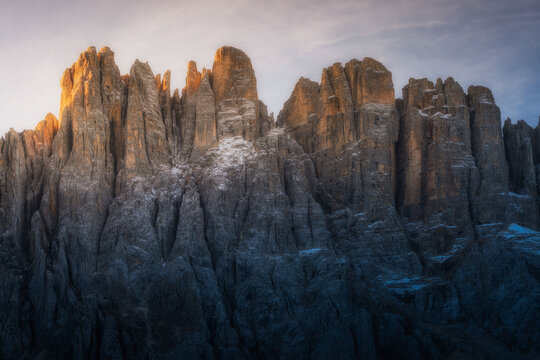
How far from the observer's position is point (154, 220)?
93.9 meters

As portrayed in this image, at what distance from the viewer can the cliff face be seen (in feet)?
276

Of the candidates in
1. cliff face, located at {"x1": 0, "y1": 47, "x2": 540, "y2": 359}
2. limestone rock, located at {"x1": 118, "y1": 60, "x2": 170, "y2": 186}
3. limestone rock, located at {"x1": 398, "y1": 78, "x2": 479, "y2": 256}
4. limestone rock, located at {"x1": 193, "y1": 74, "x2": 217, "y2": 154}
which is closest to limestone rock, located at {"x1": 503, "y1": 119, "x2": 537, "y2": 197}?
cliff face, located at {"x1": 0, "y1": 47, "x2": 540, "y2": 359}

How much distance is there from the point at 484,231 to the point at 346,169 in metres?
20.5

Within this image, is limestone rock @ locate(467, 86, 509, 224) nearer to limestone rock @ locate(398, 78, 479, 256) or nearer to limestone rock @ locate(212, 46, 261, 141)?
limestone rock @ locate(398, 78, 479, 256)

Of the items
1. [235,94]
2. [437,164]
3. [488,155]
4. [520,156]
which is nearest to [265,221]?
[235,94]

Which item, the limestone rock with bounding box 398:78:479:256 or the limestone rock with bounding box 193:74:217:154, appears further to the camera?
the limestone rock with bounding box 193:74:217:154

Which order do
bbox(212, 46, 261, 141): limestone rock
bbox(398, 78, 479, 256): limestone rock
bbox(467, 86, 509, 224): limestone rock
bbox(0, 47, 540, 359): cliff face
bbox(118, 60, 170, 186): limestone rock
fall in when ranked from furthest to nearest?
bbox(212, 46, 261, 141): limestone rock, bbox(467, 86, 509, 224): limestone rock, bbox(398, 78, 479, 256): limestone rock, bbox(118, 60, 170, 186): limestone rock, bbox(0, 47, 540, 359): cliff face

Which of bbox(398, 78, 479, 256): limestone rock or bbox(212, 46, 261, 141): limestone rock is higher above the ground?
bbox(212, 46, 261, 141): limestone rock

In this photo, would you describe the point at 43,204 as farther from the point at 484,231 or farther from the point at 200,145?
the point at 484,231

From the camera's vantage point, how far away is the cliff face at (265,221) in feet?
276

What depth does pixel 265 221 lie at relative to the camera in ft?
309

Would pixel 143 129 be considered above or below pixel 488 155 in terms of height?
above

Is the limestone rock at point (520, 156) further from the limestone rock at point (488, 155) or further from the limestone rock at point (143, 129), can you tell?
the limestone rock at point (143, 129)

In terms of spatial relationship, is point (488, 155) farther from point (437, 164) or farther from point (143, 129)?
point (143, 129)
